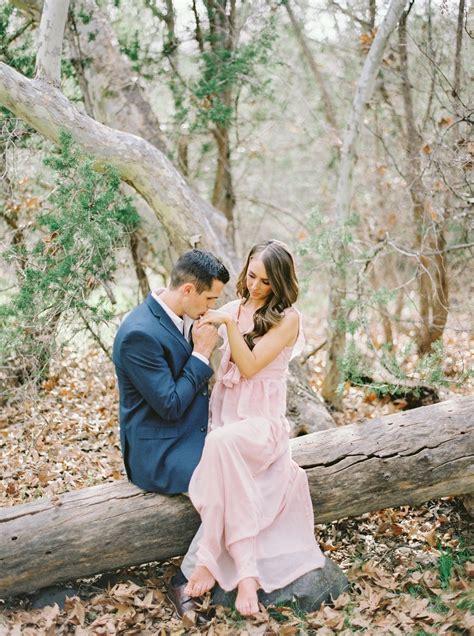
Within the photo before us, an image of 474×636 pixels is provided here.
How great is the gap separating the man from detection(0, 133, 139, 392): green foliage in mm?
1568

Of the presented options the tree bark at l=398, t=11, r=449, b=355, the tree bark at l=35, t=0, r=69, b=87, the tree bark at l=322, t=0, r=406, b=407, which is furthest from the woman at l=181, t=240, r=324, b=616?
the tree bark at l=398, t=11, r=449, b=355

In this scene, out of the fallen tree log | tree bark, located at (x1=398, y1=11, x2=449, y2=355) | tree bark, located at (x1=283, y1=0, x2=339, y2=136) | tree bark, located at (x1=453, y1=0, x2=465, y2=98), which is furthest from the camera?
tree bark, located at (x1=283, y1=0, x2=339, y2=136)

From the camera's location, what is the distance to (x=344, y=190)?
713cm

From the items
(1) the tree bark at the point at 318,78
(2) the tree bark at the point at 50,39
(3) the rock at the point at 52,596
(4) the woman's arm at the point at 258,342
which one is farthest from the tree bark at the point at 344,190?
(3) the rock at the point at 52,596

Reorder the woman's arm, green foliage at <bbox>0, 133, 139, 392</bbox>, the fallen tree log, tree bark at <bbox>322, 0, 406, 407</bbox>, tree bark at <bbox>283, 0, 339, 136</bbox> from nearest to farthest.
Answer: the fallen tree log < the woman's arm < green foliage at <bbox>0, 133, 139, 392</bbox> < tree bark at <bbox>322, 0, 406, 407</bbox> < tree bark at <bbox>283, 0, 339, 136</bbox>

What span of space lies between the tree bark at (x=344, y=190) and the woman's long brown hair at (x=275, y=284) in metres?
2.11

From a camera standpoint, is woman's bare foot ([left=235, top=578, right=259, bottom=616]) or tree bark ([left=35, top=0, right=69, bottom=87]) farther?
tree bark ([left=35, top=0, right=69, bottom=87])

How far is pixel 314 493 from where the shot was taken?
4484mm

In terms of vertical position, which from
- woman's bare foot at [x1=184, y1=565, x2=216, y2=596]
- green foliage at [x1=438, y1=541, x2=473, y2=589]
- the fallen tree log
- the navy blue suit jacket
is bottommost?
green foliage at [x1=438, y1=541, x2=473, y2=589]

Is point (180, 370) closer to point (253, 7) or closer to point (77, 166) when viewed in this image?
point (77, 166)

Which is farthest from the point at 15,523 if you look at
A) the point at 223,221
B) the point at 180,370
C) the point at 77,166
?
the point at 223,221

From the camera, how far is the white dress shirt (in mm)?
4195

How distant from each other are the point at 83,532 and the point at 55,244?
260 centimetres

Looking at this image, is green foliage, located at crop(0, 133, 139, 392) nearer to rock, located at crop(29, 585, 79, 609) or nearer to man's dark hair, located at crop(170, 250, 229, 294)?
man's dark hair, located at crop(170, 250, 229, 294)
